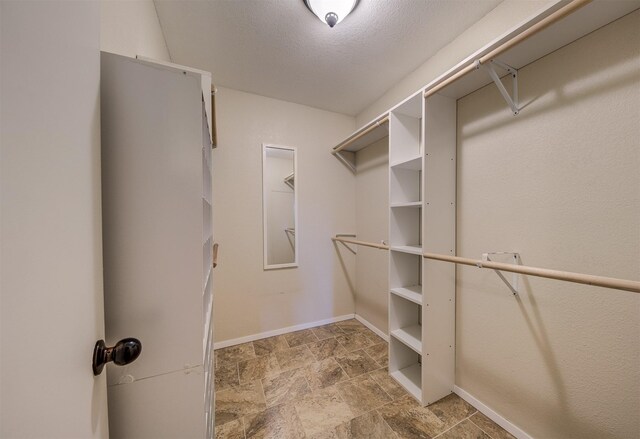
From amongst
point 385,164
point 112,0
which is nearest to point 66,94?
point 112,0

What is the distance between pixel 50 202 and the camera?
1.16 feet

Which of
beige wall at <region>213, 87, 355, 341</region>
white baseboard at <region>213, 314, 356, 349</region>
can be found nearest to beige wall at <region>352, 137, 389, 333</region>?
beige wall at <region>213, 87, 355, 341</region>

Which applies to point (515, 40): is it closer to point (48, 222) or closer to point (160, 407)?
point (48, 222)

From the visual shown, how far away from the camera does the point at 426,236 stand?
1431mm

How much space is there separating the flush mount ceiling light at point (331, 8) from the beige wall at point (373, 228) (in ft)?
3.64

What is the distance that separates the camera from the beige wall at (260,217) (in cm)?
214

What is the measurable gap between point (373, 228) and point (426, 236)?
0.95m

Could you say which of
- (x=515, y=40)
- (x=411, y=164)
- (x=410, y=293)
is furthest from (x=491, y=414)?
(x=515, y=40)

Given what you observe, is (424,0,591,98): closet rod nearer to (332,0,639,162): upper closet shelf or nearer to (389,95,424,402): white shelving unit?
(332,0,639,162): upper closet shelf

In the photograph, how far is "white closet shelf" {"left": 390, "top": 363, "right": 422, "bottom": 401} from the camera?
1.52 meters

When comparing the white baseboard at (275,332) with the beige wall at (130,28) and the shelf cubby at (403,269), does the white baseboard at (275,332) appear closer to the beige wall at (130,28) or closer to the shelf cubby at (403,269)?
the shelf cubby at (403,269)

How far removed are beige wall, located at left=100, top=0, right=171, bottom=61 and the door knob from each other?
860 mm

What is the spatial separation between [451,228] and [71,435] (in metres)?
1.77

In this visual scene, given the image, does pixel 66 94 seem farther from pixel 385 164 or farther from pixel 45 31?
pixel 385 164
